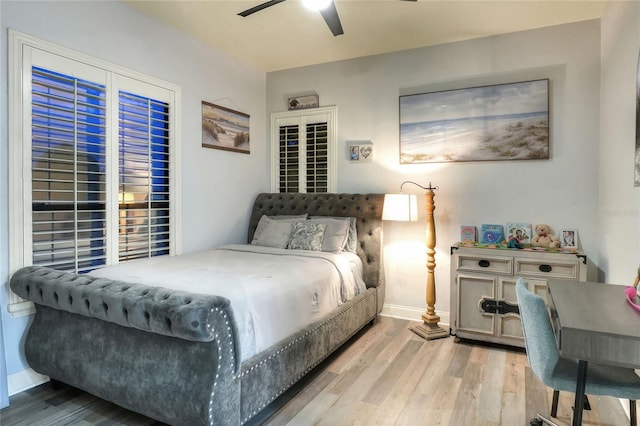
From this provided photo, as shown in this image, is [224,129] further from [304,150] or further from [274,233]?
[274,233]

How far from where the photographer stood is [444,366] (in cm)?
280

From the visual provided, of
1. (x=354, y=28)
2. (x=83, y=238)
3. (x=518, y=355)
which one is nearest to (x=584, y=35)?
(x=354, y=28)

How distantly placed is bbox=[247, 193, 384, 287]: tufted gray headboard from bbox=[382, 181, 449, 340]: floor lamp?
0.28 metres

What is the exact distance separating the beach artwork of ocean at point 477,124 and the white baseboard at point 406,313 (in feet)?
5.16

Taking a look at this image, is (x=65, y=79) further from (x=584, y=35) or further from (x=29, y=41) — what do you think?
(x=584, y=35)

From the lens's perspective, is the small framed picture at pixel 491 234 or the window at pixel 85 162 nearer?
the window at pixel 85 162

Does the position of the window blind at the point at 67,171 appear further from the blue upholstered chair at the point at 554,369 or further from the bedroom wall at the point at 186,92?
the blue upholstered chair at the point at 554,369

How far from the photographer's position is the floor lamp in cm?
347

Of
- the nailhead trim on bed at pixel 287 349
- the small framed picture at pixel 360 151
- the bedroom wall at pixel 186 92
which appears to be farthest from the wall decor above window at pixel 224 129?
the nailhead trim on bed at pixel 287 349

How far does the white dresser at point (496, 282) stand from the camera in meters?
2.97

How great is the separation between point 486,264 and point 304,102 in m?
2.73

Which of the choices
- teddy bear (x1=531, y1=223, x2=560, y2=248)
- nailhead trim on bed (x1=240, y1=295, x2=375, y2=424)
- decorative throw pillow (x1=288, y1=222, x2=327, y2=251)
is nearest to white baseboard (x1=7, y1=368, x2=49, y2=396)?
nailhead trim on bed (x1=240, y1=295, x2=375, y2=424)

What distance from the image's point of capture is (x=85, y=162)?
8.91ft

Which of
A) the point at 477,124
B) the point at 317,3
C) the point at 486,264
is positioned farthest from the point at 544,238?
the point at 317,3
